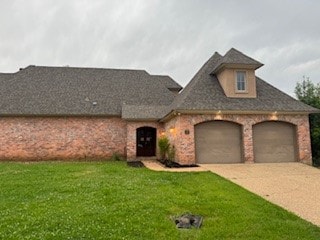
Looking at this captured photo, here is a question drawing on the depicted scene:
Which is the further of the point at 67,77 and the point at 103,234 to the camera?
the point at 67,77

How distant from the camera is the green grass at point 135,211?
5027mm

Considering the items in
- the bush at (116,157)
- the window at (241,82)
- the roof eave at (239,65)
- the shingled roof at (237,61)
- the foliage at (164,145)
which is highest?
the shingled roof at (237,61)

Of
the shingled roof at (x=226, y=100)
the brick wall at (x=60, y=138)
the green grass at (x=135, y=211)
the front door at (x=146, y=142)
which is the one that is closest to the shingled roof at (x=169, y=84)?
the front door at (x=146, y=142)

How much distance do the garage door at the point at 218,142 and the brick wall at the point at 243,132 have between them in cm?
41

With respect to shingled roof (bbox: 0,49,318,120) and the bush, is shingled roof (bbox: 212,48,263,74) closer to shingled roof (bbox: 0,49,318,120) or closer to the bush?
shingled roof (bbox: 0,49,318,120)

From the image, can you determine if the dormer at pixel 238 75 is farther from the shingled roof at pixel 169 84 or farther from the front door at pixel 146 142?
the shingled roof at pixel 169 84

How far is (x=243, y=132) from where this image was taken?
51.1 feet

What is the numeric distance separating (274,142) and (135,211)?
12.0 metres

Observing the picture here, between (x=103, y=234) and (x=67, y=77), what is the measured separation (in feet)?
64.0

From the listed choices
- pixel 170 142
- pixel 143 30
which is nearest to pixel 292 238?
pixel 170 142

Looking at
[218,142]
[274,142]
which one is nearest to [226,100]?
[218,142]

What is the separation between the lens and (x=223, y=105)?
609 inches

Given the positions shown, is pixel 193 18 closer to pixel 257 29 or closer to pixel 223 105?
pixel 257 29

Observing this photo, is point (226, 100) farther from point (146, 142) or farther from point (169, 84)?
point (169, 84)
